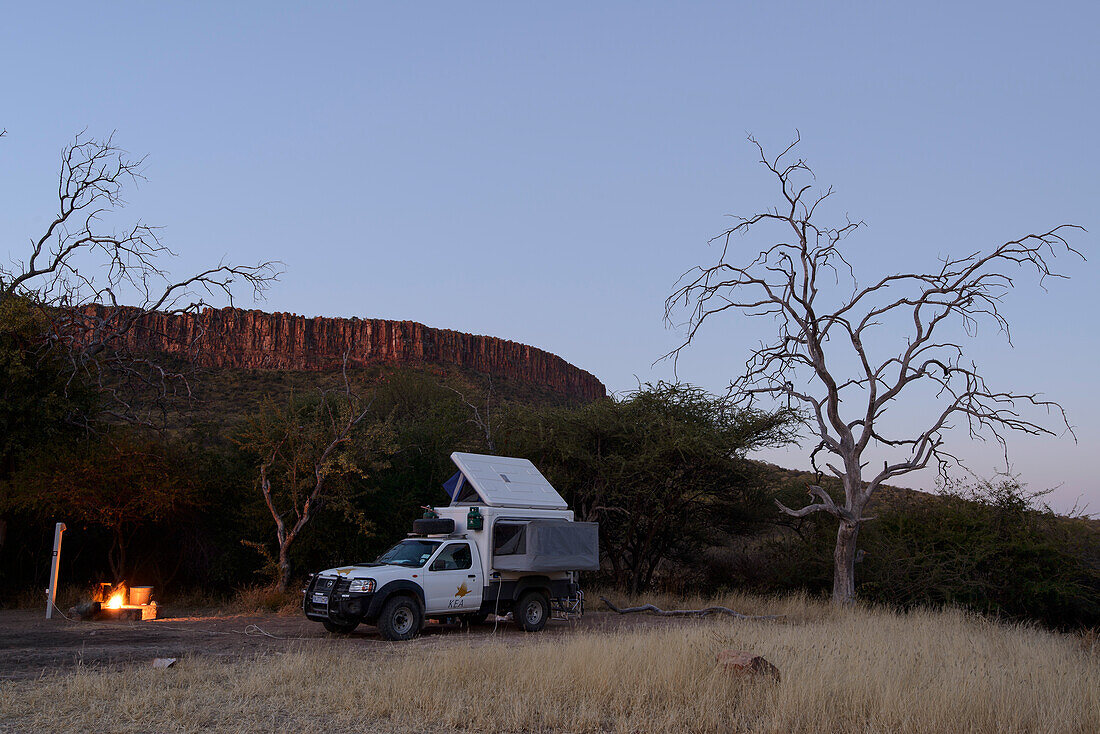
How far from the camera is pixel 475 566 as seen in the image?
16438mm

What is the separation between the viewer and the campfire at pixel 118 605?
58.7 ft

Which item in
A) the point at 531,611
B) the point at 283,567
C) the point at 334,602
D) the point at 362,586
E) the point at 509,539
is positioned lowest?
the point at 531,611

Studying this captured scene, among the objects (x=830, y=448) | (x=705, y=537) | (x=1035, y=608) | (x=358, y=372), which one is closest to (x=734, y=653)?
(x=830, y=448)

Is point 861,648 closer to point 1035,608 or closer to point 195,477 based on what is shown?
point 1035,608

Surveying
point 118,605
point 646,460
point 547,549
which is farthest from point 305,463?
point 646,460

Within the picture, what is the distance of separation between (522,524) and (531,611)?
2.00 metres

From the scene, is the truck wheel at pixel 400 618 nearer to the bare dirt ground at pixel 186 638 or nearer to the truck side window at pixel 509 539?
the bare dirt ground at pixel 186 638

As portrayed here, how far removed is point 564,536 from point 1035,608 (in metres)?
13.1

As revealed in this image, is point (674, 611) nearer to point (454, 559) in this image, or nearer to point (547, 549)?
point (547, 549)

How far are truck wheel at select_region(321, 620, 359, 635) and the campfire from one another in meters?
5.47

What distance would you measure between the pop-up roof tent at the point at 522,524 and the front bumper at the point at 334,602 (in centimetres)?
297

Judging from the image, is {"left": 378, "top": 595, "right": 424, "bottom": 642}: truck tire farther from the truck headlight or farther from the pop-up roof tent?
the pop-up roof tent

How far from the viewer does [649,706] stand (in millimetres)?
8828

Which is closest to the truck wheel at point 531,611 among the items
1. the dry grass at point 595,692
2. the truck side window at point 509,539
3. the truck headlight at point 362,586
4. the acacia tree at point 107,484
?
the truck side window at point 509,539
